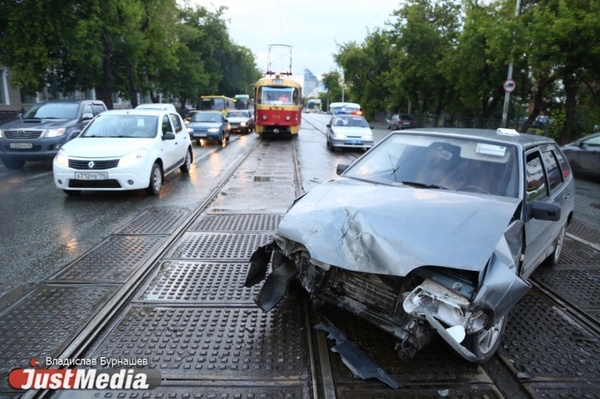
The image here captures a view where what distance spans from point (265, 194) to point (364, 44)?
53.5m

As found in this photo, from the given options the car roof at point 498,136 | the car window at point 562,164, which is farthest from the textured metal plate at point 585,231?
the car roof at point 498,136

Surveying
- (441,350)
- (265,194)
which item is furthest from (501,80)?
(441,350)

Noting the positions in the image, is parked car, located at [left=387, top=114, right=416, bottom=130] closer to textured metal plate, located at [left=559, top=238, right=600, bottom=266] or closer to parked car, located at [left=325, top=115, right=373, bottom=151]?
parked car, located at [left=325, top=115, right=373, bottom=151]

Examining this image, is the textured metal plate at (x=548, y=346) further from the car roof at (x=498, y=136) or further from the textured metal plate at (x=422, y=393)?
the car roof at (x=498, y=136)

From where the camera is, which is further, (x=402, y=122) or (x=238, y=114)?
(x=402, y=122)

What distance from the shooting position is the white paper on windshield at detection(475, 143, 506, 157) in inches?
164

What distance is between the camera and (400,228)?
10.4 feet

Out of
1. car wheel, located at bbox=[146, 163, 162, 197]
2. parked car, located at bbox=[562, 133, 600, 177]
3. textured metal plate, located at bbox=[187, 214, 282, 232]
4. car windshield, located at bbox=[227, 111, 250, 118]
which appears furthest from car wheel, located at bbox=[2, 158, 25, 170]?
car windshield, located at bbox=[227, 111, 250, 118]

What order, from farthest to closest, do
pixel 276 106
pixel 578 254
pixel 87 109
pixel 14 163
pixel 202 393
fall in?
pixel 276 106
pixel 87 109
pixel 14 163
pixel 578 254
pixel 202 393

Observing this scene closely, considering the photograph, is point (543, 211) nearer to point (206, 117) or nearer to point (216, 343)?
point (216, 343)

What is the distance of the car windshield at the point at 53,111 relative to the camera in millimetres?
12836

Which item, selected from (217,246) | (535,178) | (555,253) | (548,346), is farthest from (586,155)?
(217,246)

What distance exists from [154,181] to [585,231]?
8003 mm

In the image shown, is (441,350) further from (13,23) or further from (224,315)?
(13,23)
